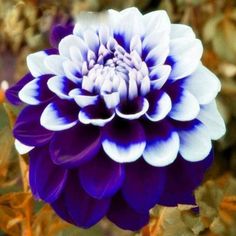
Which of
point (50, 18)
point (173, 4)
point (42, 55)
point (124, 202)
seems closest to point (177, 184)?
point (124, 202)

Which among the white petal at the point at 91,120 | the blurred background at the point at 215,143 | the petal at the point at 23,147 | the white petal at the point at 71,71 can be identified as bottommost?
the blurred background at the point at 215,143

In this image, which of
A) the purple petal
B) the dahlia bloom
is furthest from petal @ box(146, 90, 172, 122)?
the purple petal

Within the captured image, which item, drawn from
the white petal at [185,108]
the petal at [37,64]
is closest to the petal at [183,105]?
the white petal at [185,108]

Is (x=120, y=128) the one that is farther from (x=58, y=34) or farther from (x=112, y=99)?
(x=58, y=34)

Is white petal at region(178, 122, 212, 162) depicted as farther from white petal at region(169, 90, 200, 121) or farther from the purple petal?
the purple petal

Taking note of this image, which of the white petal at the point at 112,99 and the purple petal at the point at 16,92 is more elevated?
the white petal at the point at 112,99

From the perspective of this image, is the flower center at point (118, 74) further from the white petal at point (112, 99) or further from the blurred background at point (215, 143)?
the blurred background at point (215, 143)
